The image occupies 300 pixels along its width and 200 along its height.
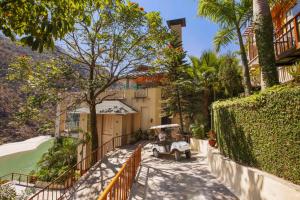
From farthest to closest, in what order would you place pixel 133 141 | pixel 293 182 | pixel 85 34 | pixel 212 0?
1. pixel 133 141
2. pixel 85 34
3. pixel 212 0
4. pixel 293 182

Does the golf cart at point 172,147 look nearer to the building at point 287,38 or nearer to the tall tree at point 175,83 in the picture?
the tall tree at point 175,83

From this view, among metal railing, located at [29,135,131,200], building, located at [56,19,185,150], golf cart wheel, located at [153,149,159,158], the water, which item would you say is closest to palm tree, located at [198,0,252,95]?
golf cart wheel, located at [153,149,159,158]

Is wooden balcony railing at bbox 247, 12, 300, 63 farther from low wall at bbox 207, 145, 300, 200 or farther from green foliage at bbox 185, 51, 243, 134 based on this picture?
low wall at bbox 207, 145, 300, 200

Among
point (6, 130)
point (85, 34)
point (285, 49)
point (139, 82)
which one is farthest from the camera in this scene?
point (6, 130)

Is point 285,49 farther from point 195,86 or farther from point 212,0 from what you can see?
point 195,86

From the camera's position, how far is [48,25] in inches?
115

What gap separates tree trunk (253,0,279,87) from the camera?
277 inches

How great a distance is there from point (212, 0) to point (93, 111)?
30.6 ft

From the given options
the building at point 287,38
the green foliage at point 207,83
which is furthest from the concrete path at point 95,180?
the building at point 287,38

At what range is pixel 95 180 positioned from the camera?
988cm

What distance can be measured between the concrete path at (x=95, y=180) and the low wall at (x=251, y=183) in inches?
201

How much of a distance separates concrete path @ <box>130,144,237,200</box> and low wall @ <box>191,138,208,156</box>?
4.37 ft

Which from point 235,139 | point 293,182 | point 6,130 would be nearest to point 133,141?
point 235,139

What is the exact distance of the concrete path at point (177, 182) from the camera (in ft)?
22.6
